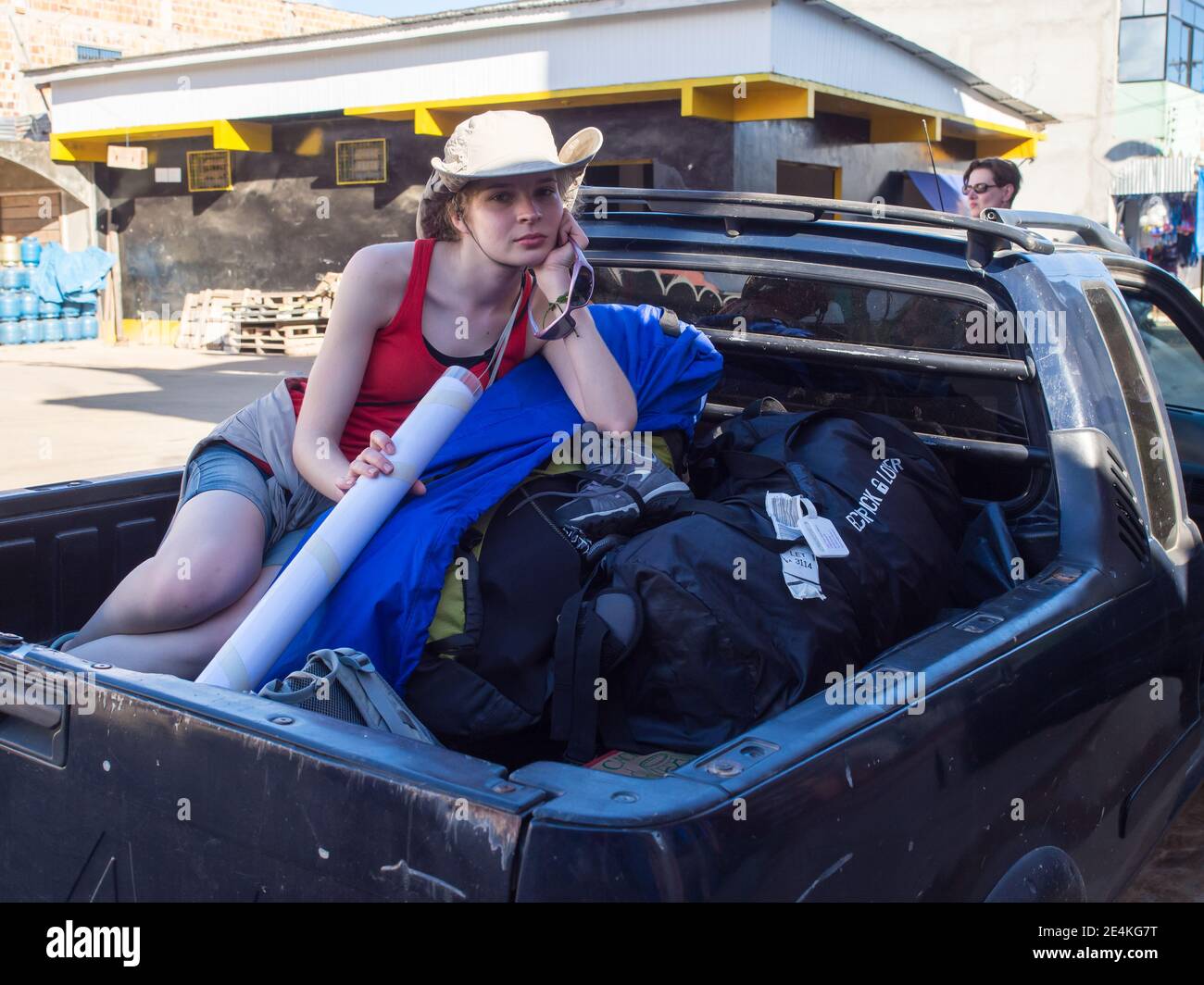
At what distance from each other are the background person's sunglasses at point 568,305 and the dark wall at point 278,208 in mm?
11637

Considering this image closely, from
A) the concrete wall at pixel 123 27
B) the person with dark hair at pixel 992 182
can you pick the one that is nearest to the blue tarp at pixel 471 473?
the person with dark hair at pixel 992 182

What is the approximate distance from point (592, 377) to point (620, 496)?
0.45 m

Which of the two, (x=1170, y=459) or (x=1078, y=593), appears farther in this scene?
(x=1170, y=459)

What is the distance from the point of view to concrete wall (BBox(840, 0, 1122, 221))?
22.3 meters

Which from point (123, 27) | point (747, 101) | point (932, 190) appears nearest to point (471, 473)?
point (747, 101)

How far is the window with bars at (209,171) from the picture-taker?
58.7 ft

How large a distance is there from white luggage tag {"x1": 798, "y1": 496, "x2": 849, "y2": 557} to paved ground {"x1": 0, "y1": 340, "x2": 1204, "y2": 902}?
1800 millimetres

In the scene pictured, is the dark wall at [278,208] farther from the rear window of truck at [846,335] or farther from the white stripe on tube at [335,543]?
the white stripe on tube at [335,543]

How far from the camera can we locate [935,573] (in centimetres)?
231
